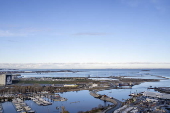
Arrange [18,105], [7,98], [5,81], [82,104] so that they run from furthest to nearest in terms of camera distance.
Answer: [5,81] < [7,98] < [82,104] < [18,105]

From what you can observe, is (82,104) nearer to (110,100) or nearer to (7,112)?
(110,100)

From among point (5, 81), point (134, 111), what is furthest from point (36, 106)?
point (5, 81)

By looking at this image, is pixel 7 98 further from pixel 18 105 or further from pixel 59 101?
pixel 59 101

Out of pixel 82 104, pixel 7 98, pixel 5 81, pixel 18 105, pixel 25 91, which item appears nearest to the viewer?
pixel 18 105

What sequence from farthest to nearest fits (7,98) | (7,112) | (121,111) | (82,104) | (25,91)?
(25,91) → (7,98) → (82,104) → (7,112) → (121,111)

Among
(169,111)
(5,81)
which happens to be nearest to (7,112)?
(169,111)

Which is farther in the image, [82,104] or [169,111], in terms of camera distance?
[82,104]

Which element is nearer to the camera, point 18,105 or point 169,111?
point 169,111

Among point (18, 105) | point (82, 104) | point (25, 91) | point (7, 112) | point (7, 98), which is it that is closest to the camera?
point (7, 112)
